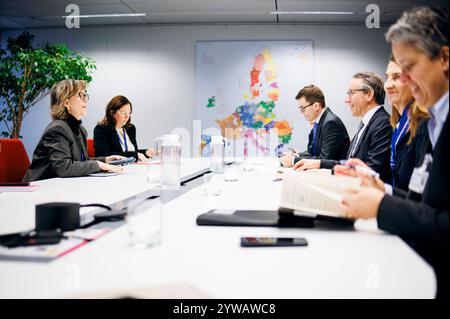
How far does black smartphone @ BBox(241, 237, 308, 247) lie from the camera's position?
3.13ft

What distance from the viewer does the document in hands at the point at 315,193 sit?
111 centimetres

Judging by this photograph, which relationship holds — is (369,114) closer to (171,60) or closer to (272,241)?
(272,241)

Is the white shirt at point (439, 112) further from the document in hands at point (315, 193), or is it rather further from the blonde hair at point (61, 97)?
the blonde hair at point (61, 97)

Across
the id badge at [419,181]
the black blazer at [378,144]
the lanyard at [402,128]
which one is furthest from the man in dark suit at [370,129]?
the id badge at [419,181]

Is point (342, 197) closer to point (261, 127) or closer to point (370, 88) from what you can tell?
point (370, 88)

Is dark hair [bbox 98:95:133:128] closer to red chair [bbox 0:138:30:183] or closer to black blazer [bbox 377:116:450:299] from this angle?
red chair [bbox 0:138:30:183]

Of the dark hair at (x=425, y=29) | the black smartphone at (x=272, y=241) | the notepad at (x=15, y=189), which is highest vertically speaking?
the dark hair at (x=425, y=29)

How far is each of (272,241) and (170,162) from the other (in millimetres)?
1263

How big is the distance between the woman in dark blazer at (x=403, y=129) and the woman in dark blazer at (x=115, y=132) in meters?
2.58

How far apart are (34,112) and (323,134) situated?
4.86 metres

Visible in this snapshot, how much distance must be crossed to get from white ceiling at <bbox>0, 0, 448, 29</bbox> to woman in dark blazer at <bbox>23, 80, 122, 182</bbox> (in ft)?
8.77

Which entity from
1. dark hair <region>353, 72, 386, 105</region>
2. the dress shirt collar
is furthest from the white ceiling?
the dress shirt collar

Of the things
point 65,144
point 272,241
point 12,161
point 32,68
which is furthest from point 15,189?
point 32,68

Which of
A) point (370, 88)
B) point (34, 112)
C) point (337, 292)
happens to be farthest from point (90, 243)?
point (34, 112)
